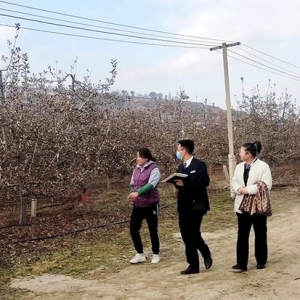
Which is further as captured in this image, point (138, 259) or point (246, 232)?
point (138, 259)

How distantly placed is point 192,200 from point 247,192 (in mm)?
614

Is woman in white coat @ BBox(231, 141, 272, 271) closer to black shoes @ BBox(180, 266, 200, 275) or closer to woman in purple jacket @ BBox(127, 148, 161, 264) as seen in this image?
black shoes @ BBox(180, 266, 200, 275)

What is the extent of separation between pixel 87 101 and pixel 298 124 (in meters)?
10.9

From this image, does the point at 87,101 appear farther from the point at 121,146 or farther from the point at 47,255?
the point at 47,255

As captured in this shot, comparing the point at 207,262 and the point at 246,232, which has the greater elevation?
the point at 246,232

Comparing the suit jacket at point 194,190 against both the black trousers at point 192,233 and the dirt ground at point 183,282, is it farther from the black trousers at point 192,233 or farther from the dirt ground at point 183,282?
the dirt ground at point 183,282

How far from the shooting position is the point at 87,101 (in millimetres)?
10750

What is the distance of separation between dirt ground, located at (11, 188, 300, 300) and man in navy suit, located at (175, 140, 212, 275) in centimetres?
30

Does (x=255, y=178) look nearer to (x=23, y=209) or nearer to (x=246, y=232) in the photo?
(x=246, y=232)

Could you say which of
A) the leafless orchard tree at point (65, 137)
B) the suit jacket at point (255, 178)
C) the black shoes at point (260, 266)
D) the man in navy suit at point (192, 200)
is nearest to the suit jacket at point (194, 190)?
the man in navy suit at point (192, 200)

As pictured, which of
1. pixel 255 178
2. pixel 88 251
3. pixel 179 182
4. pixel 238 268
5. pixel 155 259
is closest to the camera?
pixel 179 182

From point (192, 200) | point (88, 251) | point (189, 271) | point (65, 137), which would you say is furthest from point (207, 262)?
point (65, 137)

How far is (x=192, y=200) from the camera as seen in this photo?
5258 millimetres

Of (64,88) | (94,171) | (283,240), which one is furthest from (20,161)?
(283,240)
